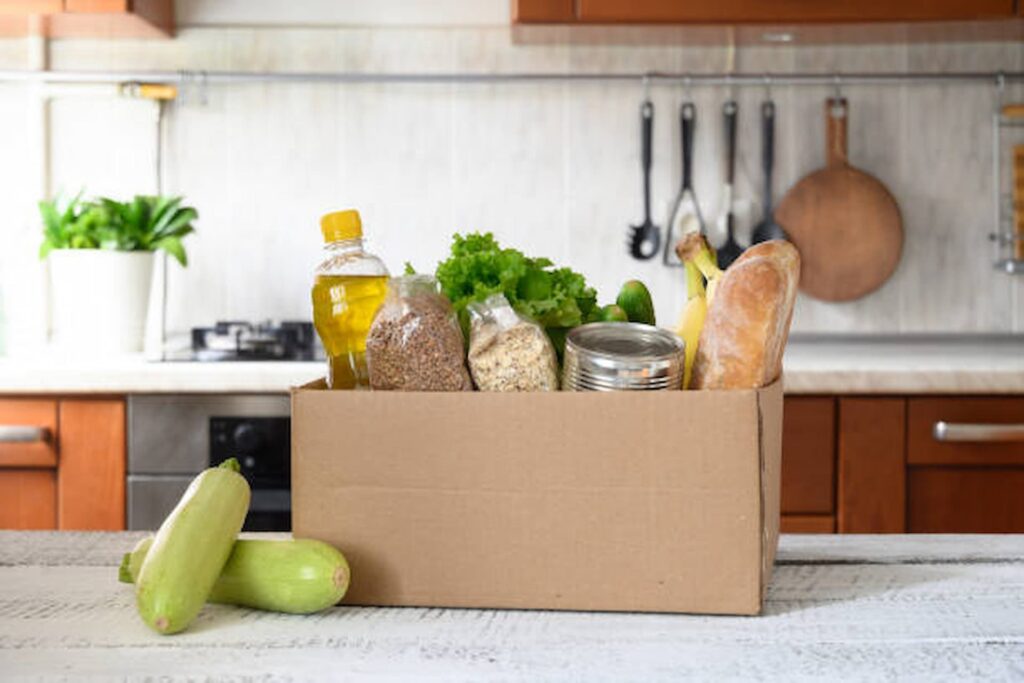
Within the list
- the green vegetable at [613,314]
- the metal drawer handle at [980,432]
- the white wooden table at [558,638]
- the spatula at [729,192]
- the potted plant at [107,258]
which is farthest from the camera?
the spatula at [729,192]

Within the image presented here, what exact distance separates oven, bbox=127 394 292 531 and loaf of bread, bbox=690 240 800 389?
1.41m

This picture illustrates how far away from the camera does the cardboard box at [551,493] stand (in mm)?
866

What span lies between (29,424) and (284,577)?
1.53m

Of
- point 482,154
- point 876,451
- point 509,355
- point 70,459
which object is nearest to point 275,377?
point 70,459

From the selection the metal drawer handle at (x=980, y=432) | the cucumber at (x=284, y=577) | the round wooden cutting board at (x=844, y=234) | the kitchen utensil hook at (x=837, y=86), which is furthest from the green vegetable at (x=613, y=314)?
the kitchen utensil hook at (x=837, y=86)

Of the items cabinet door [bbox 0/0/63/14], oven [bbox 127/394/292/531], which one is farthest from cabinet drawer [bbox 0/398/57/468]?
cabinet door [bbox 0/0/63/14]

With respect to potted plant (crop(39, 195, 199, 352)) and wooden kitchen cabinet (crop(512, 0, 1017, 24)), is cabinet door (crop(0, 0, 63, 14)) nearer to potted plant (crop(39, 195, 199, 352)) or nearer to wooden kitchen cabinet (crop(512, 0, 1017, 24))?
potted plant (crop(39, 195, 199, 352))

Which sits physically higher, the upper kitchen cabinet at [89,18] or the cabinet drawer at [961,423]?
the upper kitchen cabinet at [89,18]

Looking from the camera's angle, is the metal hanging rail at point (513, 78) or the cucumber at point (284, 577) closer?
the cucumber at point (284, 577)

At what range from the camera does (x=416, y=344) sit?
884 millimetres

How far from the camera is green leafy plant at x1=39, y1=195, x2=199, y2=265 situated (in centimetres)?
253

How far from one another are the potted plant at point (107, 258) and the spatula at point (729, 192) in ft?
3.64

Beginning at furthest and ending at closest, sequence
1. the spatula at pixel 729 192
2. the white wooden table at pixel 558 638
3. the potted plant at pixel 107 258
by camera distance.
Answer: the spatula at pixel 729 192 → the potted plant at pixel 107 258 → the white wooden table at pixel 558 638

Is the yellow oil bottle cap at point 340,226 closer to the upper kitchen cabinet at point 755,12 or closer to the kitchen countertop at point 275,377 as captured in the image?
the kitchen countertop at point 275,377
